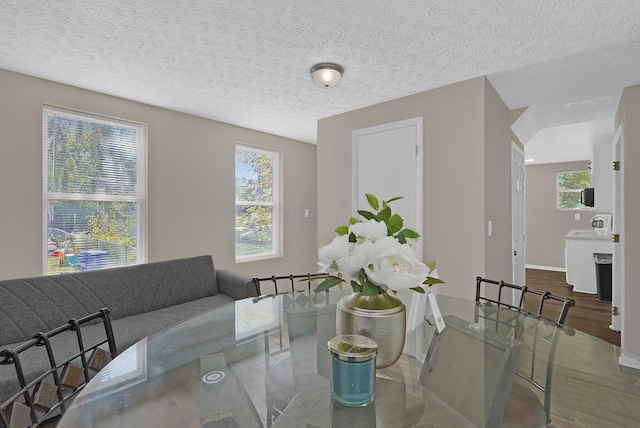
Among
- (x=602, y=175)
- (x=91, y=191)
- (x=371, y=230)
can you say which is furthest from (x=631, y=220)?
(x=91, y=191)

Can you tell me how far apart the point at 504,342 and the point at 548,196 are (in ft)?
24.2

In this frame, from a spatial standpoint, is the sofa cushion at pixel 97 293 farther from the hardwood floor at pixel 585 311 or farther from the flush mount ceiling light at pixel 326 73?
the hardwood floor at pixel 585 311

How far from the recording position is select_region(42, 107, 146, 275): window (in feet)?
9.40

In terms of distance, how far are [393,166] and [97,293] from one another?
111 inches

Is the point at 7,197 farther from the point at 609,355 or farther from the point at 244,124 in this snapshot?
the point at 609,355

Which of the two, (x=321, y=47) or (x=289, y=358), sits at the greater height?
(x=321, y=47)

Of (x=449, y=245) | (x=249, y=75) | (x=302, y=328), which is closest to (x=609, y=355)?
(x=302, y=328)

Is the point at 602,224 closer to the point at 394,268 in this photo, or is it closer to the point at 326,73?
the point at 326,73

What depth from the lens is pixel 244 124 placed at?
13.7 feet

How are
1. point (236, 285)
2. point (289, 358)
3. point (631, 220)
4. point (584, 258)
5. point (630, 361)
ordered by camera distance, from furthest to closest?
point (584, 258)
point (236, 285)
point (631, 220)
point (289, 358)
point (630, 361)

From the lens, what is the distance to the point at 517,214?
393 cm

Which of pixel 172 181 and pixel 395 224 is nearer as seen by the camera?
pixel 395 224

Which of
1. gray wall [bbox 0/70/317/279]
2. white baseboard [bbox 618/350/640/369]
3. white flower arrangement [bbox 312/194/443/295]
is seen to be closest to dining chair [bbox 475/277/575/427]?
white baseboard [bbox 618/350/640/369]

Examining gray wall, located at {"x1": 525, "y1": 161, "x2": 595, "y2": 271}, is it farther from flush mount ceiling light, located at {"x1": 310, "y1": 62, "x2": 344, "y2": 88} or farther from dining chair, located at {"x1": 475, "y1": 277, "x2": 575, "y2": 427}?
flush mount ceiling light, located at {"x1": 310, "y1": 62, "x2": 344, "y2": 88}
